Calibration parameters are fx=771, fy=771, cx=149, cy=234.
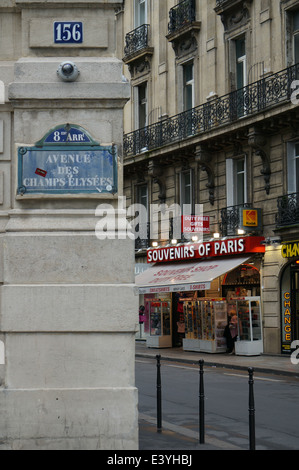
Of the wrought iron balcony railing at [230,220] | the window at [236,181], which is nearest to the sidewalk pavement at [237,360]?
the wrought iron balcony railing at [230,220]

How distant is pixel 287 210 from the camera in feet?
83.7

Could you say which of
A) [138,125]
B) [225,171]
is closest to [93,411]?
[225,171]

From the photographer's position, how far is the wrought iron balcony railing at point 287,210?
989 inches

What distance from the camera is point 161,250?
32656 millimetres

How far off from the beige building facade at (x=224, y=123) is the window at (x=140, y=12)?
0.05 meters

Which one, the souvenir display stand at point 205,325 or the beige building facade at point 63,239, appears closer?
the beige building facade at point 63,239

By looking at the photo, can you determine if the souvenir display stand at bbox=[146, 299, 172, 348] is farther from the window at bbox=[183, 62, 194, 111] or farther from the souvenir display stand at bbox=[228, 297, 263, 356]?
the window at bbox=[183, 62, 194, 111]

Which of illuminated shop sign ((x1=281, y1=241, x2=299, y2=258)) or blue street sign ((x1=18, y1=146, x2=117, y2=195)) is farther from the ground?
illuminated shop sign ((x1=281, y1=241, x2=299, y2=258))

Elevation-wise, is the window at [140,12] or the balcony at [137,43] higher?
the window at [140,12]

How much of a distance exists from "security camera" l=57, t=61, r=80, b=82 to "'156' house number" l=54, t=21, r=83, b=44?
28cm

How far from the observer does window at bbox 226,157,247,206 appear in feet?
94.5

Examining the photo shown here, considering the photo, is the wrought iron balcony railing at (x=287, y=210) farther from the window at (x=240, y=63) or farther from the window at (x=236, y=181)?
the window at (x=240, y=63)

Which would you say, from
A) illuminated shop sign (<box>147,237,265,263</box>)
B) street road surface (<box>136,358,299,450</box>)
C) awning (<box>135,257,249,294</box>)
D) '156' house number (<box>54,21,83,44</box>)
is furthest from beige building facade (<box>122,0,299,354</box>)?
'156' house number (<box>54,21,83,44</box>)

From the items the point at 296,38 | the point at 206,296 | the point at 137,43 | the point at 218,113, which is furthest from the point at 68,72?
the point at 137,43
